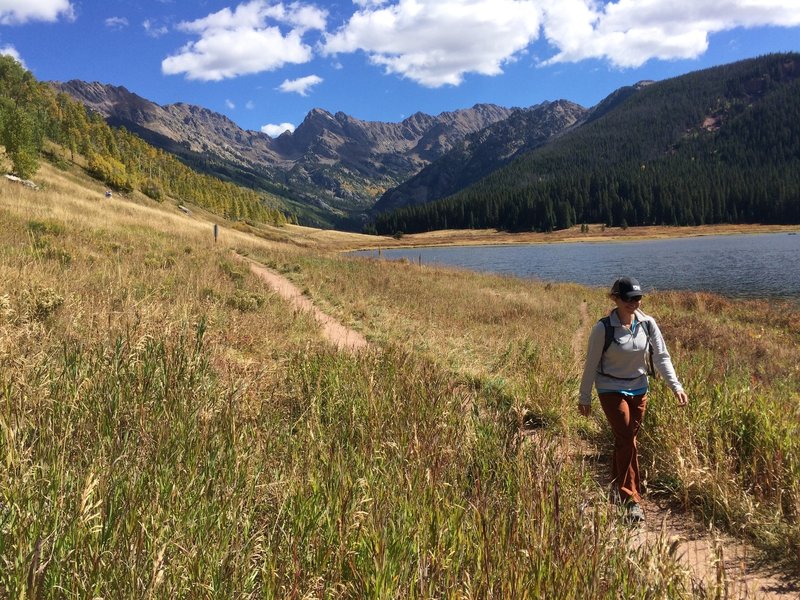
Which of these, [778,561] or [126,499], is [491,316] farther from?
[126,499]

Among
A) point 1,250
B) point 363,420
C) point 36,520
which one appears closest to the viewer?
point 36,520

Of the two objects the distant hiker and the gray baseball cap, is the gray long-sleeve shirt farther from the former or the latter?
the gray baseball cap

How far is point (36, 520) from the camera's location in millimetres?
1844

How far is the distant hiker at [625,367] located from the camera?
4.84m

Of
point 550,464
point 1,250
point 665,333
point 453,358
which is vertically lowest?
point 665,333

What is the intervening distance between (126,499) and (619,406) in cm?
463

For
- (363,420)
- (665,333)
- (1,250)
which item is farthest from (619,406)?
(665,333)

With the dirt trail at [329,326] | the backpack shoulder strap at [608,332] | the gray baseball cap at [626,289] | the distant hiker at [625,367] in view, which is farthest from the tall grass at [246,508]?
the dirt trail at [329,326]

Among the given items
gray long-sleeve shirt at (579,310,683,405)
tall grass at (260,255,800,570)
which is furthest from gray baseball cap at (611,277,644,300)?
tall grass at (260,255,800,570)

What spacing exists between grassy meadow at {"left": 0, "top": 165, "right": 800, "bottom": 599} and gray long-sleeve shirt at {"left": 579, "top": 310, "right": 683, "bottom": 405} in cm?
83

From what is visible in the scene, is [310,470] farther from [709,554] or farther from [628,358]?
[628,358]

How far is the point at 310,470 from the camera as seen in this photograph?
9.34 feet

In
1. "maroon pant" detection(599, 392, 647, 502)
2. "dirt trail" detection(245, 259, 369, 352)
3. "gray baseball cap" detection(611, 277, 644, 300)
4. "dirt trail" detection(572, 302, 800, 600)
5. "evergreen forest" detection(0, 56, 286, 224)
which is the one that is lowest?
"dirt trail" detection(572, 302, 800, 600)

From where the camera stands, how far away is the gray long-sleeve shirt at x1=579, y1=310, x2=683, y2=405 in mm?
4934
